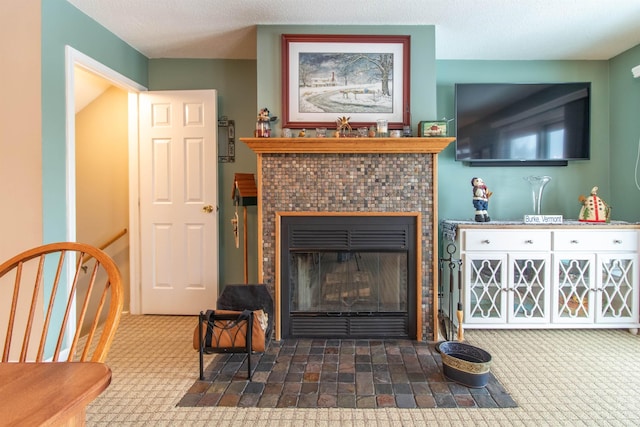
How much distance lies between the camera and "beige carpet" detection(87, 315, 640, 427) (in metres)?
1.70

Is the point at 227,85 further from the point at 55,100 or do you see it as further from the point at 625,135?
the point at 625,135

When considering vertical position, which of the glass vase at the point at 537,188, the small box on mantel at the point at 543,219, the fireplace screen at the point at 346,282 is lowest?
the fireplace screen at the point at 346,282

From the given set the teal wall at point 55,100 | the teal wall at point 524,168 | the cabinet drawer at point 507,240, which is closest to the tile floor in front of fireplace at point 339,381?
the cabinet drawer at point 507,240

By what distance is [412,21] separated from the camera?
2598mm

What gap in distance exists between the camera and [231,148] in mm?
3248

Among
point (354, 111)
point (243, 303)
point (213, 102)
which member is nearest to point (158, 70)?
point (213, 102)

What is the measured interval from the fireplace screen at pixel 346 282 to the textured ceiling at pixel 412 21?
1731 mm

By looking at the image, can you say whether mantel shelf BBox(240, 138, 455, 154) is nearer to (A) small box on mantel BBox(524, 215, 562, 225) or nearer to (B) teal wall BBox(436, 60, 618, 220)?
(B) teal wall BBox(436, 60, 618, 220)

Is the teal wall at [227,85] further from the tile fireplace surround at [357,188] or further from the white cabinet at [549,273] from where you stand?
the white cabinet at [549,273]

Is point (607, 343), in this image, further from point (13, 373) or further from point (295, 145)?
point (13, 373)

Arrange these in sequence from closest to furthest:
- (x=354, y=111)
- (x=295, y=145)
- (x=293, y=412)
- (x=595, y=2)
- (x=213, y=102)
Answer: (x=293, y=412) → (x=595, y=2) → (x=295, y=145) → (x=354, y=111) → (x=213, y=102)

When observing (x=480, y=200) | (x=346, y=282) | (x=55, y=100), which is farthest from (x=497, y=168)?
(x=55, y=100)

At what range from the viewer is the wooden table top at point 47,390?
2.05 ft

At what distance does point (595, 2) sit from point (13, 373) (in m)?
3.38
